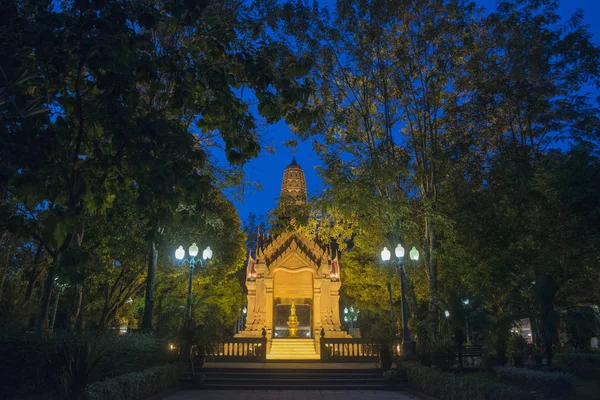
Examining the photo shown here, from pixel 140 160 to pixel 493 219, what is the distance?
18.8 metres

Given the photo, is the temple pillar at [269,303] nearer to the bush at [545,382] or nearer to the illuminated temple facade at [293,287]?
the illuminated temple facade at [293,287]

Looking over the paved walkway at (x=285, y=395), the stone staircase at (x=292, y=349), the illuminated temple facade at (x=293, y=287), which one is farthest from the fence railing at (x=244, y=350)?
the paved walkway at (x=285, y=395)

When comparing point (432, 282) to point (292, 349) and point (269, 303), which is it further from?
point (269, 303)

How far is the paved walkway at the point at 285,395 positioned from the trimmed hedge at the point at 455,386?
2.52 ft

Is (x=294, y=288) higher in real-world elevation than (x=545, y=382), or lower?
higher

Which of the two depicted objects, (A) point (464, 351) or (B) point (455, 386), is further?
(A) point (464, 351)

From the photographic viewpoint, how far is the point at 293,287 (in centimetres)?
2920

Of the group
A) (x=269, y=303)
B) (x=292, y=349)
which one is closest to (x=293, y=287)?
(x=269, y=303)

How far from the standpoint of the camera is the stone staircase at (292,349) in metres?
24.8

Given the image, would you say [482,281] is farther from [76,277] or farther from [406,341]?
[76,277]

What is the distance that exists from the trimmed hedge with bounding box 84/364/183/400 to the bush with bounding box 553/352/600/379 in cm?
1355

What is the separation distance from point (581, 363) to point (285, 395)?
37.4 feet

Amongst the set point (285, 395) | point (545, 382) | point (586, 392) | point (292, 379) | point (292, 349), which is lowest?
point (285, 395)

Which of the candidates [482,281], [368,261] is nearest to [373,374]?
[482,281]
